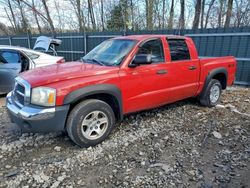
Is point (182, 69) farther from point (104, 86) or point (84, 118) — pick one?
point (84, 118)

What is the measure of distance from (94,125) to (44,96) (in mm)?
934

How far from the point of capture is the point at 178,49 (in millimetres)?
4738

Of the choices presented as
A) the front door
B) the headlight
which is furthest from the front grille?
the front door

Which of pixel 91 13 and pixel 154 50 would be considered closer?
pixel 154 50

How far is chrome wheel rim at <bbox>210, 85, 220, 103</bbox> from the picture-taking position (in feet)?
18.3

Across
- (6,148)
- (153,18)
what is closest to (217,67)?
(6,148)

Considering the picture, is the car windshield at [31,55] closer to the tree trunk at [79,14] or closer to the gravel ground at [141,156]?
the gravel ground at [141,156]

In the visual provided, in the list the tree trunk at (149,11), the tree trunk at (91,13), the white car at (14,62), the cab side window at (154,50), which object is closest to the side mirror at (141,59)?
the cab side window at (154,50)

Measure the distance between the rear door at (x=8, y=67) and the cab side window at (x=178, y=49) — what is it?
14.1 feet

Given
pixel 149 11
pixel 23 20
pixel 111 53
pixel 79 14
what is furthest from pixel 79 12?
pixel 111 53

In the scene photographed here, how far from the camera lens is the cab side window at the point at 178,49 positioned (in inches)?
180

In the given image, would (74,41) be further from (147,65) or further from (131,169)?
(131,169)

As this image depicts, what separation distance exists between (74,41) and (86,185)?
10840mm

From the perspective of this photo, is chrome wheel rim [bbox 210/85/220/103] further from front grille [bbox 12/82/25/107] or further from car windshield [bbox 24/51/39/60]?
car windshield [bbox 24/51/39/60]
